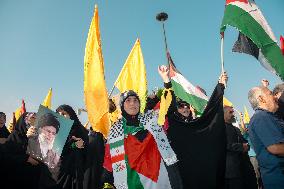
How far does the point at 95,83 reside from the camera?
5.57 meters

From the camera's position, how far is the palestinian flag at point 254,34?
4934 millimetres

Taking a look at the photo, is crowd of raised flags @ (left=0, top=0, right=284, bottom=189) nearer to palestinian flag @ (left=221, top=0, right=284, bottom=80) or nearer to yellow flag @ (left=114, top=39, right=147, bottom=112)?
palestinian flag @ (left=221, top=0, right=284, bottom=80)

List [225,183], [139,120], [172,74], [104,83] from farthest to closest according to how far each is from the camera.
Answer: [172,74], [104,83], [225,183], [139,120]

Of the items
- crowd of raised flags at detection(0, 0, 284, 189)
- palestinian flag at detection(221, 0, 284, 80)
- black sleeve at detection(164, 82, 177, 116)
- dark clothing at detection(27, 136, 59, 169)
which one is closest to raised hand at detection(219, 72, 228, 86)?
crowd of raised flags at detection(0, 0, 284, 189)

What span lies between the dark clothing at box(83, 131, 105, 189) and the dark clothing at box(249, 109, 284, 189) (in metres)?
2.56

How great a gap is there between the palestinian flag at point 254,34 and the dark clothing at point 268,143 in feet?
4.73

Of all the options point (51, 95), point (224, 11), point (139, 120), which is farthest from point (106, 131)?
point (51, 95)

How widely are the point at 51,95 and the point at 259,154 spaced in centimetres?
621

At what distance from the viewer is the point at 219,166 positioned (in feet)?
16.4

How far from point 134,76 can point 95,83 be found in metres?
2.74

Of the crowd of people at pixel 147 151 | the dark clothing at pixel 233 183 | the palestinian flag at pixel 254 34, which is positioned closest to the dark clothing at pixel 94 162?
the crowd of people at pixel 147 151

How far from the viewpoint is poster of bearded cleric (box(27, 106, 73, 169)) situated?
4.75 metres

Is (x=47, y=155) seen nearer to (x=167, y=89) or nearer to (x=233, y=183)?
(x=167, y=89)

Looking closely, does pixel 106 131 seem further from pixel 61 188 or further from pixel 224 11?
pixel 224 11
